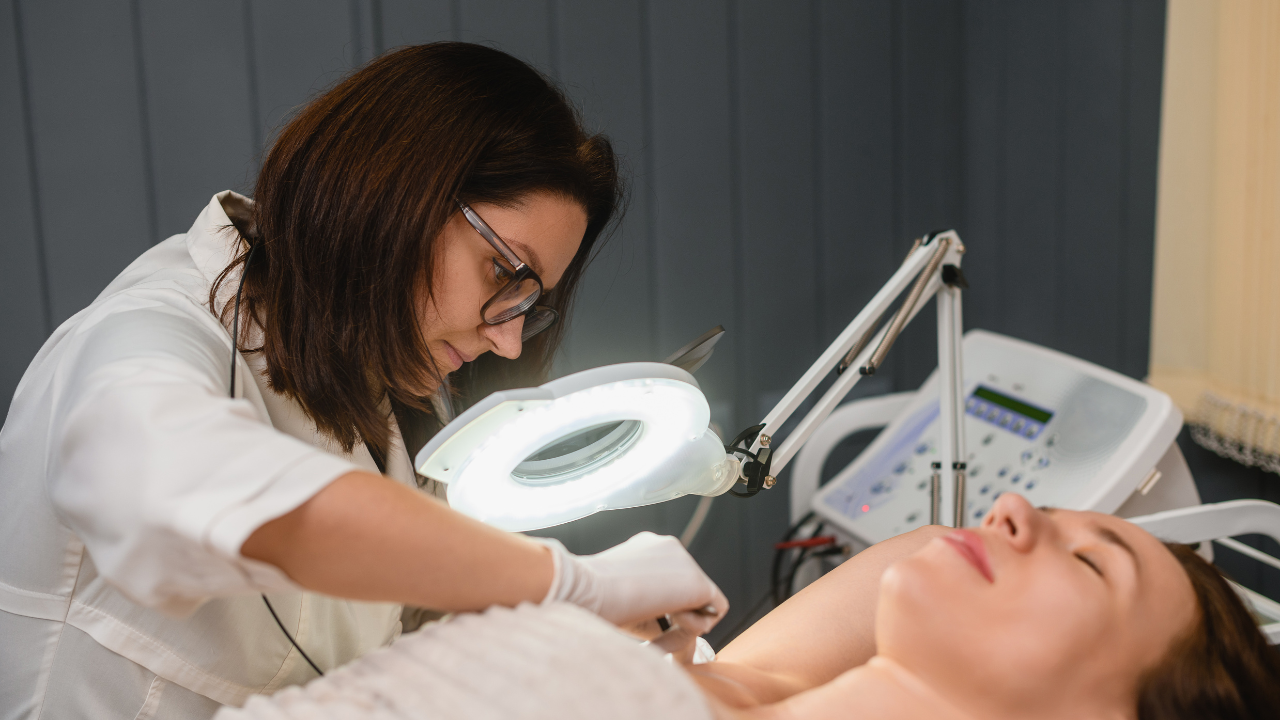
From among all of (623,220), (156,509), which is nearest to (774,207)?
(623,220)

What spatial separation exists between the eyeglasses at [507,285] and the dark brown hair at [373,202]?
39 millimetres

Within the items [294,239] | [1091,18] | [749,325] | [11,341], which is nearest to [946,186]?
[1091,18]

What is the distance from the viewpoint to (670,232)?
2.16 metres

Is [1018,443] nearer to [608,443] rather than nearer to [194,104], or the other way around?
[608,443]

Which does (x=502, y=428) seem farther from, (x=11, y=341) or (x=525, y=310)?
(x=11, y=341)

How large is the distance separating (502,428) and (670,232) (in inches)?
57.5

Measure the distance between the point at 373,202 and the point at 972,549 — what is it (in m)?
0.79

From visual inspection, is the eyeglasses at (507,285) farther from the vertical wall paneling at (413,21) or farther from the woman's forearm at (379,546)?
the vertical wall paneling at (413,21)

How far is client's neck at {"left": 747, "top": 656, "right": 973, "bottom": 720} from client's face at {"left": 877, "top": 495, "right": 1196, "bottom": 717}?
14 millimetres

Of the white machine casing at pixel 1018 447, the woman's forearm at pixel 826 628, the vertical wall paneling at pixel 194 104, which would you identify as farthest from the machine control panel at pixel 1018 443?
the vertical wall paneling at pixel 194 104

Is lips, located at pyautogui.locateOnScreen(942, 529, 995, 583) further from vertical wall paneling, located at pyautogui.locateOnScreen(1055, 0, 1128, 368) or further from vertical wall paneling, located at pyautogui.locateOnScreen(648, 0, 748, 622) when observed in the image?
vertical wall paneling, located at pyautogui.locateOnScreen(1055, 0, 1128, 368)

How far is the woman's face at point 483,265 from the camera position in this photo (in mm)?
1041

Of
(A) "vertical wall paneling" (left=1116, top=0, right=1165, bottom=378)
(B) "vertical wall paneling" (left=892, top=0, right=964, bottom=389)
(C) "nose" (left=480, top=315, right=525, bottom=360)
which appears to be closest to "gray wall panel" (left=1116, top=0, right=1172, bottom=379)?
(A) "vertical wall paneling" (left=1116, top=0, right=1165, bottom=378)

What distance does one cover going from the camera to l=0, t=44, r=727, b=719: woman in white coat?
0.73 m
